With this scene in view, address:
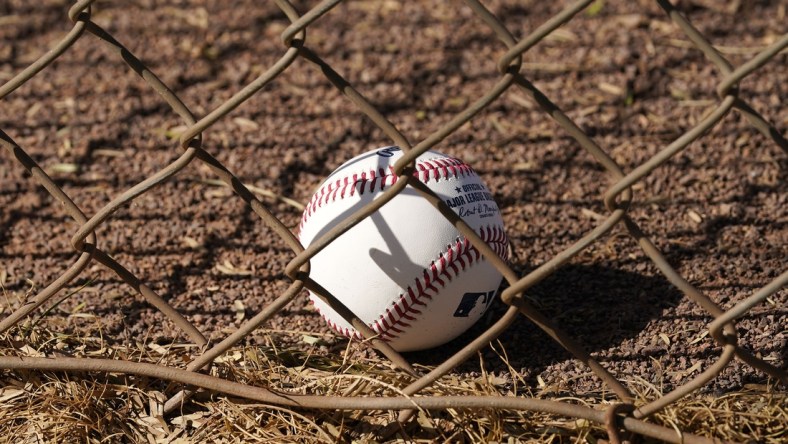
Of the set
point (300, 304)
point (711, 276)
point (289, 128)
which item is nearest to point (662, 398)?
point (711, 276)

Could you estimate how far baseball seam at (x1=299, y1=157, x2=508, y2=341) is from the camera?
92.7 inches

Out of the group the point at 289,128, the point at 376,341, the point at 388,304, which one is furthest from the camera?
the point at 289,128

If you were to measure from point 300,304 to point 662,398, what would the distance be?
3.96ft

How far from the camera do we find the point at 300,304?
2.81m

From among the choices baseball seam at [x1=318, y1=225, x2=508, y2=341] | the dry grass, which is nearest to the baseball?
baseball seam at [x1=318, y1=225, x2=508, y2=341]

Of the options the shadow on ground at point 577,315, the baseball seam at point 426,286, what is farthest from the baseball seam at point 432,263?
the shadow on ground at point 577,315

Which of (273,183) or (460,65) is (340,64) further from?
(273,183)

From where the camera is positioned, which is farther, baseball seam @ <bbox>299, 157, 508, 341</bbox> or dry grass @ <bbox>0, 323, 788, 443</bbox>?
baseball seam @ <bbox>299, 157, 508, 341</bbox>

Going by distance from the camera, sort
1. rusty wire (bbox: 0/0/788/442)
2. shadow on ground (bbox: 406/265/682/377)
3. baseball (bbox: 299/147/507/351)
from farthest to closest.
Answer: shadow on ground (bbox: 406/265/682/377) < baseball (bbox: 299/147/507/351) < rusty wire (bbox: 0/0/788/442)

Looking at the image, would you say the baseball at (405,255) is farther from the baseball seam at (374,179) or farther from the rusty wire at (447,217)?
the rusty wire at (447,217)

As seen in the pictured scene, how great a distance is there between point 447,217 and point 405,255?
16.3 inches

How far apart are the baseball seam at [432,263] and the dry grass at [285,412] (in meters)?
0.12

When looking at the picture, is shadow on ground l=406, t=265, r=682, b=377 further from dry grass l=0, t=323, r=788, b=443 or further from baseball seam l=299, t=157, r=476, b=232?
baseball seam l=299, t=157, r=476, b=232

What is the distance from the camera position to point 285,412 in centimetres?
223
